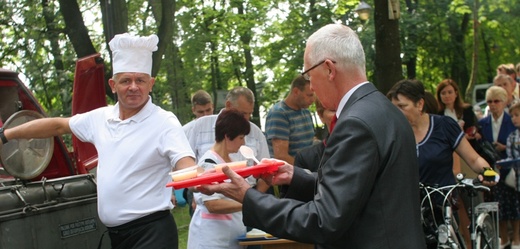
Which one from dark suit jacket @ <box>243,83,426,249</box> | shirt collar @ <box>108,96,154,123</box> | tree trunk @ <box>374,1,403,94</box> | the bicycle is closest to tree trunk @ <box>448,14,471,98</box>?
tree trunk @ <box>374,1,403,94</box>

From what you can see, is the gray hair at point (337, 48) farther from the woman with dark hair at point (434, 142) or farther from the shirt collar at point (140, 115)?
the woman with dark hair at point (434, 142)

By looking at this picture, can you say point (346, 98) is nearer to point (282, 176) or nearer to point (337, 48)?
point (337, 48)

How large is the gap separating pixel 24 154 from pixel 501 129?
7.35 meters

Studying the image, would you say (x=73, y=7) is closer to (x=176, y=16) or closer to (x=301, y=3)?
(x=176, y=16)

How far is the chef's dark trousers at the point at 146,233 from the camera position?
484 cm

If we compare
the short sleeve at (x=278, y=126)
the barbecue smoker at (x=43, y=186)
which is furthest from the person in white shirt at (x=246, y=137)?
the barbecue smoker at (x=43, y=186)

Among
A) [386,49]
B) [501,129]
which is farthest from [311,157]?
[386,49]

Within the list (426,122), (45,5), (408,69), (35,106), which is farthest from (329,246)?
(408,69)

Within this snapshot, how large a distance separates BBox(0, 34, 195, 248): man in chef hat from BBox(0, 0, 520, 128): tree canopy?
484cm

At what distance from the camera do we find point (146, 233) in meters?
4.85

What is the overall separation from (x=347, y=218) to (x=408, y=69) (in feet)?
91.6

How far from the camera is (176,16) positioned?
588 inches

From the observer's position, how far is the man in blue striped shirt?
867cm

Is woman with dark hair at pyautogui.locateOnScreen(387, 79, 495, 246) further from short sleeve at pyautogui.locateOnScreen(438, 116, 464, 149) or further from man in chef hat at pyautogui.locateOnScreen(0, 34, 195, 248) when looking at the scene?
man in chef hat at pyautogui.locateOnScreen(0, 34, 195, 248)
